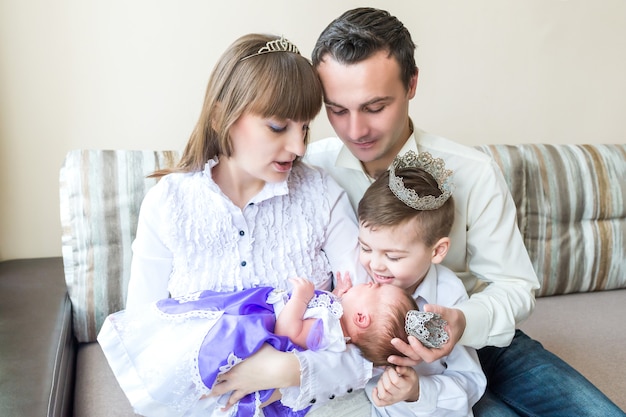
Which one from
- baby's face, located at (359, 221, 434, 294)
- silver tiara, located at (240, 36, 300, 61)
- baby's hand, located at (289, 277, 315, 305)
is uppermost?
silver tiara, located at (240, 36, 300, 61)

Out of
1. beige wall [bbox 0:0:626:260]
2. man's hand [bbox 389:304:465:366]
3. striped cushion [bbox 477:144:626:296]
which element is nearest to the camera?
man's hand [bbox 389:304:465:366]

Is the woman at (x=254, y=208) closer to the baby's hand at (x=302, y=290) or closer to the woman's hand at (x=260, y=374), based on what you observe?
the woman's hand at (x=260, y=374)

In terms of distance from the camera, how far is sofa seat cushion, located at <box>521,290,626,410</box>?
1982mm

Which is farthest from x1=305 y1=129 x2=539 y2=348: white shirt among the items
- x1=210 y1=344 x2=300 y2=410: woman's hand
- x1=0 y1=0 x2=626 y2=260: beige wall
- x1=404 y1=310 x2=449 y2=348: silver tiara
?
x1=0 y1=0 x2=626 y2=260: beige wall

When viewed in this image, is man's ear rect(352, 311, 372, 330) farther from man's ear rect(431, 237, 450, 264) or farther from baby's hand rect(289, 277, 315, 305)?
man's ear rect(431, 237, 450, 264)

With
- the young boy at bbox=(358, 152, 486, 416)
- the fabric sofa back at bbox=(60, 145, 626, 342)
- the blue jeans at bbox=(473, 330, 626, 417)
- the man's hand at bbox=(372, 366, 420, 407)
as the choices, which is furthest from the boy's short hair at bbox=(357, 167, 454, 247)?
the fabric sofa back at bbox=(60, 145, 626, 342)

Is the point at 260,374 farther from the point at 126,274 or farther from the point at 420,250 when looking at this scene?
the point at 126,274

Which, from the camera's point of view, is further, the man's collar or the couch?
the couch

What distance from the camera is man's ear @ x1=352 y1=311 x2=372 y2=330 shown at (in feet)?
4.49

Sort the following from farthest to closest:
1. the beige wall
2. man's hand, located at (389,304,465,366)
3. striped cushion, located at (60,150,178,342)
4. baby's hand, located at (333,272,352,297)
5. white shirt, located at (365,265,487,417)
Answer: the beige wall < striped cushion, located at (60,150,178,342) < baby's hand, located at (333,272,352,297) < white shirt, located at (365,265,487,417) < man's hand, located at (389,304,465,366)

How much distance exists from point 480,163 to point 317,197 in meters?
0.53

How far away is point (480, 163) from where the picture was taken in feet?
5.71

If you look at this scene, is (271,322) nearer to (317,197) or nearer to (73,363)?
(317,197)

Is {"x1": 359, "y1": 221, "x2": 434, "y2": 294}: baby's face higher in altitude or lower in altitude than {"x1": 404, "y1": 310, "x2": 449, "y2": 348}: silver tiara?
higher
